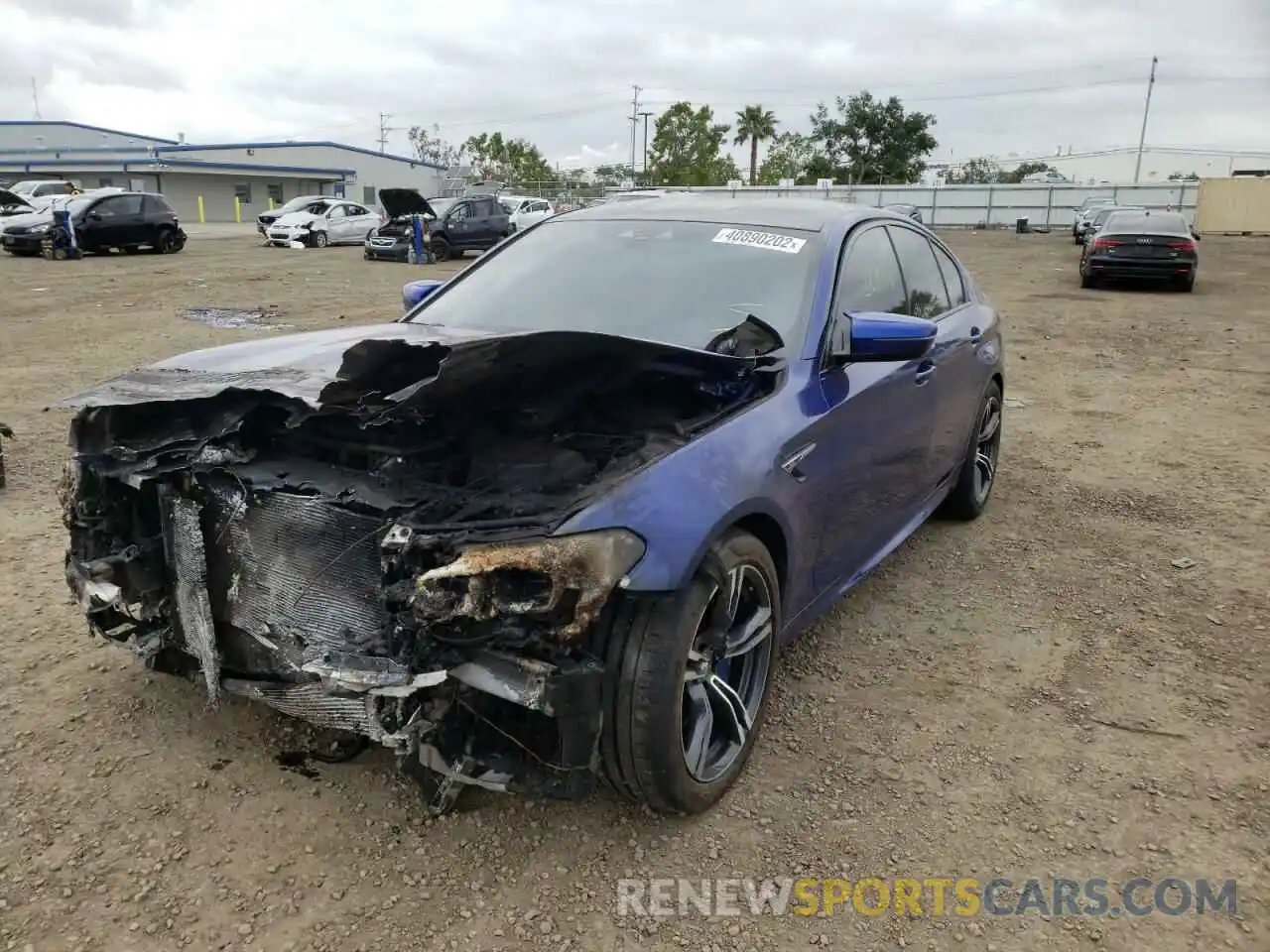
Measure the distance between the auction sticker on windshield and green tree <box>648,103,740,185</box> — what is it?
65.8m

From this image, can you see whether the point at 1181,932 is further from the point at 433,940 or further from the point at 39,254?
the point at 39,254

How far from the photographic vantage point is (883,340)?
315cm

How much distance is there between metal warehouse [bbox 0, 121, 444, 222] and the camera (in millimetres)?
52250

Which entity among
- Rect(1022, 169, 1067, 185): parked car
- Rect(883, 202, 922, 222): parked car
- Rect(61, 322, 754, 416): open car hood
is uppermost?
Rect(1022, 169, 1067, 185): parked car

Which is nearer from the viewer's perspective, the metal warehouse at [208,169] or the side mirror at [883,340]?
the side mirror at [883,340]

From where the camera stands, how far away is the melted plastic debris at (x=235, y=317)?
11.8m

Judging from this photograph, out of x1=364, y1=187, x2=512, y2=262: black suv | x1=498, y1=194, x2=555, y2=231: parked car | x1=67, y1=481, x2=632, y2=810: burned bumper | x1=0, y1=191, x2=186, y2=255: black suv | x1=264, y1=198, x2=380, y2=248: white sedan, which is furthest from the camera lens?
x1=498, y1=194, x2=555, y2=231: parked car

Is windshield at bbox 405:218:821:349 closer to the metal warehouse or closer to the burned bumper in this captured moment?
the burned bumper

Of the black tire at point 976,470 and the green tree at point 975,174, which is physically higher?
the green tree at point 975,174

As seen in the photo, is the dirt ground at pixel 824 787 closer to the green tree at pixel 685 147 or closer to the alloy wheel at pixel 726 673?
the alloy wheel at pixel 726 673

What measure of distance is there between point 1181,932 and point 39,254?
84.1 ft

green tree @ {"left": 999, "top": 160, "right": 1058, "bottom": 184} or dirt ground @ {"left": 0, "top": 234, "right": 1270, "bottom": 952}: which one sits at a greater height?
green tree @ {"left": 999, "top": 160, "right": 1058, "bottom": 184}

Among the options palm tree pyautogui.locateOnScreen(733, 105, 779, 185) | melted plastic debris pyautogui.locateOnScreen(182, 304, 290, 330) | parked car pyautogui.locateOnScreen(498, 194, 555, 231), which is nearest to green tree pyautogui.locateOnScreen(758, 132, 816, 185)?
palm tree pyautogui.locateOnScreen(733, 105, 779, 185)

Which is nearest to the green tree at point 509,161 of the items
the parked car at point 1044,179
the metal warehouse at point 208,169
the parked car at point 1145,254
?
the metal warehouse at point 208,169
